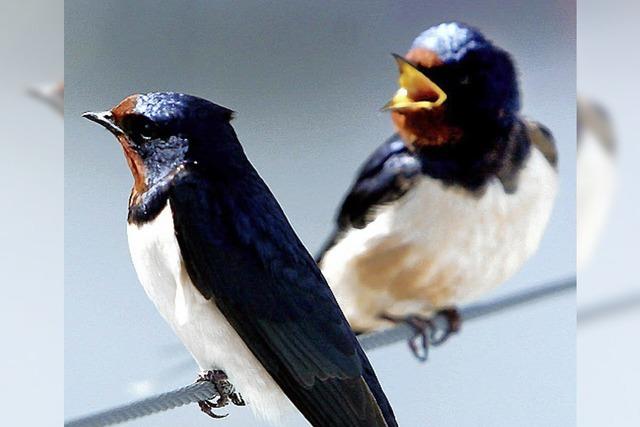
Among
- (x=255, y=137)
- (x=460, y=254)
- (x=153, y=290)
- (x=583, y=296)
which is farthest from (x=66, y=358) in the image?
(x=583, y=296)

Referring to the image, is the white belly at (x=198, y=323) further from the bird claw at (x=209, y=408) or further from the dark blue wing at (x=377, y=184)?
the dark blue wing at (x=377, y=184)

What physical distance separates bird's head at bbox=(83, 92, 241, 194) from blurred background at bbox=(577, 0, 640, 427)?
0.55 m

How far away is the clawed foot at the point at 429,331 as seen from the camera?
5.62 ft

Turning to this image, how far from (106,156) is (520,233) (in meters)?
0.67

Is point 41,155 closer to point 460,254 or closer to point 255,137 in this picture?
point 255,137

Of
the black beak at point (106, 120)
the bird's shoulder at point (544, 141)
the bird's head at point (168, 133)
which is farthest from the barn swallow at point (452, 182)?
the black beak at point (106, 120)

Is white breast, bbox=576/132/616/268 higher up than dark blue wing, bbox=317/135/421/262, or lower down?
lower down

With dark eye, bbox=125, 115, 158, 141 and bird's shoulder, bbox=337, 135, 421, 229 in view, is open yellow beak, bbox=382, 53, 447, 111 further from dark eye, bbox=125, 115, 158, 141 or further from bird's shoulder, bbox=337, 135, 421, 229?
dark eye, bbox=125, 115, 158, 141

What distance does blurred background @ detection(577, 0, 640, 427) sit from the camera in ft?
5.37

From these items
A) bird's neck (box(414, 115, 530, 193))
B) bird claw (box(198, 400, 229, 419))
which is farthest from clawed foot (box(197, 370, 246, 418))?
bird's neck (box(414, 115, 530, 193))

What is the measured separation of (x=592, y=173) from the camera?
65.4 inches

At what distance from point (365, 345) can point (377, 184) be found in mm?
244

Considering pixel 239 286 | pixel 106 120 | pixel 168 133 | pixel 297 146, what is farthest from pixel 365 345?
pixel 106 120

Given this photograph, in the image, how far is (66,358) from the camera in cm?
→ 187
